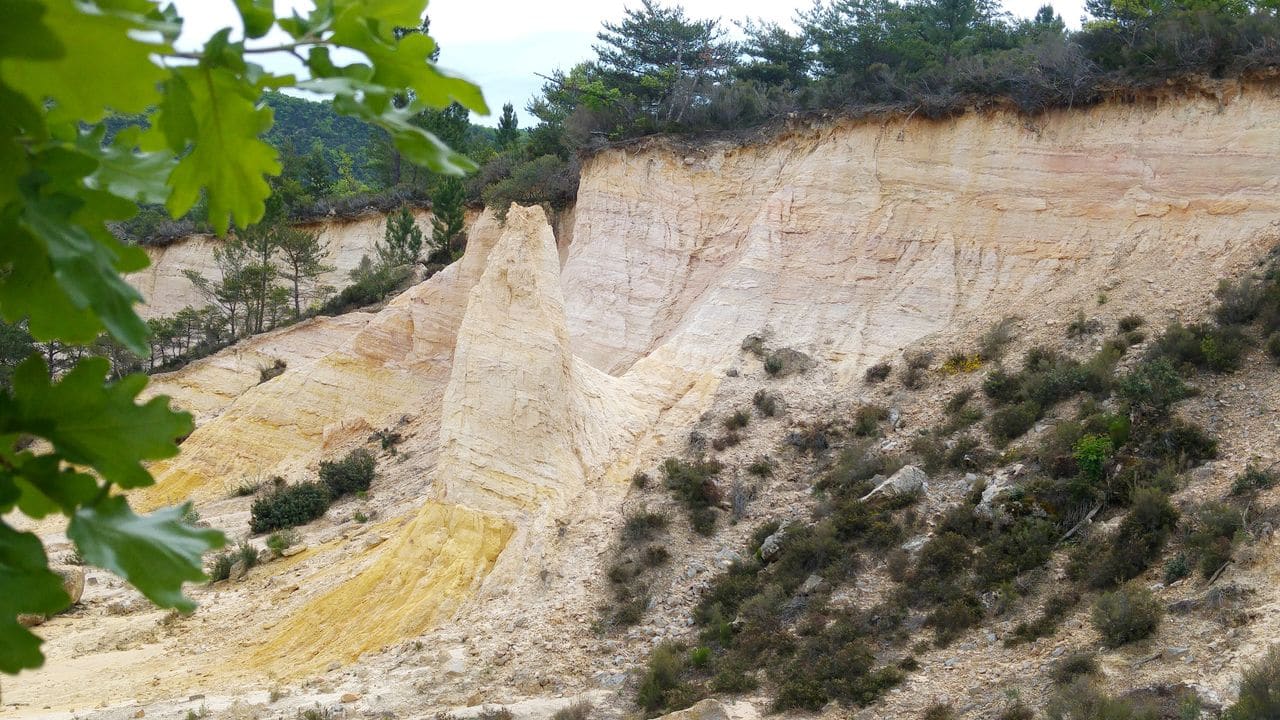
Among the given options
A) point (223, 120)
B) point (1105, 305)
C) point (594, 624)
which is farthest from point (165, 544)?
point (1105, 305)

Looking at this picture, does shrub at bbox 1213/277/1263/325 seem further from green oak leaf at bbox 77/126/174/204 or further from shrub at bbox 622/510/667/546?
green oak leaf at bbox 77/126/174/204

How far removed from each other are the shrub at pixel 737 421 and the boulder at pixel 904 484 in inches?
135

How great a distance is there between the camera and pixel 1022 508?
16531 mm

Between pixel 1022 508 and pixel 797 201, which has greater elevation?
pixel 797 201

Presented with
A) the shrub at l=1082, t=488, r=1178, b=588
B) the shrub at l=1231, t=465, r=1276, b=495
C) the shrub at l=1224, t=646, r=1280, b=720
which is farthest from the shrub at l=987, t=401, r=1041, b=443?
the shrub at l=1224, t=646, r=1280, b=720

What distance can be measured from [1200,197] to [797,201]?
328 inches

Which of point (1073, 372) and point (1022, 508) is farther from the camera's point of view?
point (1073, 372)

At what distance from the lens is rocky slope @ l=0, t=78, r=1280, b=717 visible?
A: 54.2ft

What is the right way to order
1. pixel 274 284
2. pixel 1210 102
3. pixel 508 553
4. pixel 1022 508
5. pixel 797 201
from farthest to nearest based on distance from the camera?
1. pixel 274 284
2. pixel 797 201
3. pixel 1210 102
4. pixel 508 553
5. pixel 1022 508

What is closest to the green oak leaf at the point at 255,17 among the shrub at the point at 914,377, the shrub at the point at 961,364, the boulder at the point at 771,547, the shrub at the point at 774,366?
the boulder at the point at 771,547

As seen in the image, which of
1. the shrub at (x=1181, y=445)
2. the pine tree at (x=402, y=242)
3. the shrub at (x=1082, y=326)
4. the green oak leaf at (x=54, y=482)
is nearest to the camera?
the green oak leaf at (x=54, y=482)

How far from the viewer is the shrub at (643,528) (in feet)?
61.1

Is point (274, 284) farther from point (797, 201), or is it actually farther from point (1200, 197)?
point (1200, 197)

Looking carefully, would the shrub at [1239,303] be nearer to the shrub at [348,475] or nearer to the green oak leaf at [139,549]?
the shrub at [348,475]
